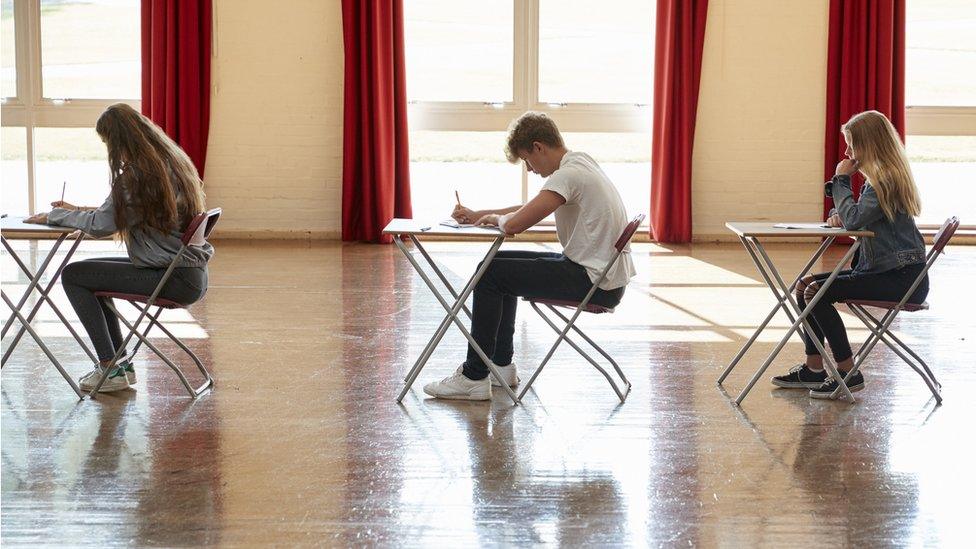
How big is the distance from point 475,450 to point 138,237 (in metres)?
1.36

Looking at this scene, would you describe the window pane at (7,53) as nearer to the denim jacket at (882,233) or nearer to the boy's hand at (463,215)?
the boy's hand at (463,215)

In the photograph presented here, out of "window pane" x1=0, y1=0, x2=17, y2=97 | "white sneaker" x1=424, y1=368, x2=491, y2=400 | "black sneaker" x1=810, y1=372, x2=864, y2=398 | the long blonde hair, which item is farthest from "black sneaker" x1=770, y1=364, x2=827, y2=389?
"window pane" x1=0, y1=0, x2=17, y2=97

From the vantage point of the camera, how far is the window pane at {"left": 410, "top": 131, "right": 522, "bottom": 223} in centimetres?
893

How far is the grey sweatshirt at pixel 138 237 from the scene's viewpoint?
353 centimetres

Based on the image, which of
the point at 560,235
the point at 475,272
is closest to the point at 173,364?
the point at 475,272

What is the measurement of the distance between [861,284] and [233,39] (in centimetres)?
600

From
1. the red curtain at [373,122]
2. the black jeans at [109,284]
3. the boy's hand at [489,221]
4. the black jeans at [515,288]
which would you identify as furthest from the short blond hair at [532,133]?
the red curtain at [373,122]

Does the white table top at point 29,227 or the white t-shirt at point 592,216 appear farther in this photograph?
the white t-shirt at point 592,216

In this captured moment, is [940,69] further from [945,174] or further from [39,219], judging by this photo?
[39,219]

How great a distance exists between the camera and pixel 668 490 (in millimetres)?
2873

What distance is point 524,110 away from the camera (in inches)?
339

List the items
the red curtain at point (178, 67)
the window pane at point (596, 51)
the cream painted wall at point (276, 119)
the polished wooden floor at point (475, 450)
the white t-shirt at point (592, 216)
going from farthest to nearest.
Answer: the window pane at point (596, 51) < the cream painted wall at point (276, 119) < the red curtain at point (178, 67) < the white t-shirt at point (592, 216) < the polished wooden floor at point (475, 450)

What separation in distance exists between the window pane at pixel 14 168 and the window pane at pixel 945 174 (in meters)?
7.14

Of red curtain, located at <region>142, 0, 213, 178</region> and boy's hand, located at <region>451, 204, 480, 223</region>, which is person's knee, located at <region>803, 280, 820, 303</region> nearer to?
boy's hand, located at <region>451, 204, 480, 223</region>
